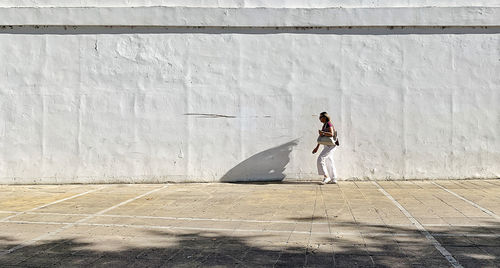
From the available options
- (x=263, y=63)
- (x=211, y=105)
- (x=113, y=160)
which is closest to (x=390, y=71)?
(x=263, y=63)

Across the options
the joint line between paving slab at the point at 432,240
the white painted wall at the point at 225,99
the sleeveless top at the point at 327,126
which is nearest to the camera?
the joint line between paving slab at the point at 432,240

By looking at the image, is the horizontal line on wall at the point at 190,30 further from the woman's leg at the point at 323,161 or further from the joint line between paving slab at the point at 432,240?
the joint line between paving slab at the point at 432,240

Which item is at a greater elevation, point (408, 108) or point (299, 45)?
point (299, 45)

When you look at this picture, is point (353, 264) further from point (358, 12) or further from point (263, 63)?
point (358, 12)

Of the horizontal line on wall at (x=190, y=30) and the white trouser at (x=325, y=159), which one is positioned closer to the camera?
the white trouser at (x=325, y=159)

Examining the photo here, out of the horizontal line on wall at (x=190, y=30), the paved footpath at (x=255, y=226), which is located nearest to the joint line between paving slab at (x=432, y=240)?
the paved footpath at (x=255, y=226)

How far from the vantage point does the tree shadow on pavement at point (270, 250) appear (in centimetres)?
425

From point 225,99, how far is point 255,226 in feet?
16.1

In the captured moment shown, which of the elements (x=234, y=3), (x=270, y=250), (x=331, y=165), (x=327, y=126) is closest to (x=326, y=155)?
(x=331, y=165)

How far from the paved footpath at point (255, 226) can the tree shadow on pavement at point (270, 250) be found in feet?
0.04

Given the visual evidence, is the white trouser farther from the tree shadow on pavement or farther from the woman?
the tree shadow on pavement

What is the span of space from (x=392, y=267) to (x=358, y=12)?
24.3 ft

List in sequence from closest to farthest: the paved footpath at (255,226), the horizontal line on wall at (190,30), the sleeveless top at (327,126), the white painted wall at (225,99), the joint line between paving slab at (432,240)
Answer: the joint line between paving slab at (432,240)
the paved footpath at (255,226)
the sleeveless top at (327,126)
the white painted wall at (225,99)
the horizontal line on wall at (190,30)

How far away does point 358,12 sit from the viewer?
10.2 m
